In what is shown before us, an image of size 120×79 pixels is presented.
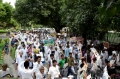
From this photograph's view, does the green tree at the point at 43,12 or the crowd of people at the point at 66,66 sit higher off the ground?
the crowd of people at the point at 66,66

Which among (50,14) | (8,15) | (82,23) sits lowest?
(8,15)

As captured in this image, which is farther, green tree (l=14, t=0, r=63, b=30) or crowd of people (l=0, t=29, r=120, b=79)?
green tree (l=14, t=0, r=63, b=30)

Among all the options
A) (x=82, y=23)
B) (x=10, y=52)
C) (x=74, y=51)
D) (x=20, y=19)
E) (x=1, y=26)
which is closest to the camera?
(x=74, y=51)

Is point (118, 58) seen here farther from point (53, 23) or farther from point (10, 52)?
point (53, 23)

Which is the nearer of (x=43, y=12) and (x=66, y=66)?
(x=66, y=66)

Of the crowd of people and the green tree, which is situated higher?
the crowd of people

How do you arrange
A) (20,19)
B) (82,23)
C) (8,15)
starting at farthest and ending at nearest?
(8,15) → (20,19) → (82,23)

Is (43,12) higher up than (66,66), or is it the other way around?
(66,66)

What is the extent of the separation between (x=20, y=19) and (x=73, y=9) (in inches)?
719

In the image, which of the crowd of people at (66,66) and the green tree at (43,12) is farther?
the green tree at (43,12)

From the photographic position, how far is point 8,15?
60.4 metres

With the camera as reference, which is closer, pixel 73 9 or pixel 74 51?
pixel 74 51

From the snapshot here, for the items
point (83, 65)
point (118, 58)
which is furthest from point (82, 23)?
point (83, 65)

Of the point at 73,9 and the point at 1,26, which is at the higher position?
the point at 73,9
